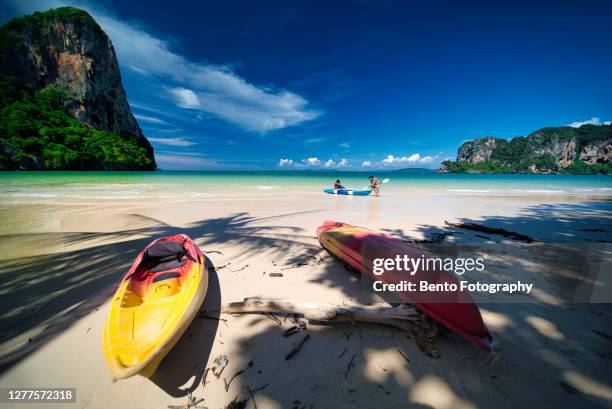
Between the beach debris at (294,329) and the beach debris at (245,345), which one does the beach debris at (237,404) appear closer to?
the beach debris at (245,345)

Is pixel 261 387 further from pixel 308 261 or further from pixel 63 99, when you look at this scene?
pixel 63 99

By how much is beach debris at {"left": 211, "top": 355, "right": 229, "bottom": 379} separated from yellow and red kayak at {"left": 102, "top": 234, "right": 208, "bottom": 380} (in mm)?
496

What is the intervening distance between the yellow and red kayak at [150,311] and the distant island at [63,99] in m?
59.5

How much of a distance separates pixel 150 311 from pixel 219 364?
3.28ft

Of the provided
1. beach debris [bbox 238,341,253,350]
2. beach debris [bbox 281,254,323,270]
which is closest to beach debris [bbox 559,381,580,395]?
beach debris [bbox 238,341,253,350]

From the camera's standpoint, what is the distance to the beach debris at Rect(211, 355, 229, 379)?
2338 mm

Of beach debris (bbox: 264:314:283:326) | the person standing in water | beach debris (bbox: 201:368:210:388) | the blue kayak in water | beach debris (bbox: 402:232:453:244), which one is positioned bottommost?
beach debris (bbox: 201:368:210:388)

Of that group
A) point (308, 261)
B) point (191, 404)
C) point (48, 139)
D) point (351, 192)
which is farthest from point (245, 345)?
point (48, 139)

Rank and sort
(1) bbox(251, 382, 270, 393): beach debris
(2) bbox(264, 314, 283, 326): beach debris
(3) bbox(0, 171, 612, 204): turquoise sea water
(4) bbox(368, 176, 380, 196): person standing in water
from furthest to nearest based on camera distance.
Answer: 1. (4) bbox(368, 176, 380, 196): person standing in water
2. (3) bbox(0, 171, 612, 204): turquoise sea water
3. (2) bbox(264, 314, 283, 326): beach debris
4. (1) bbox(251, 382, 270, 393): beach debris

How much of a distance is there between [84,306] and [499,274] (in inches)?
272

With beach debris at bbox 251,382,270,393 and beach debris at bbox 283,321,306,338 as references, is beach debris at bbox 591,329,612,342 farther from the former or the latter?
beach debris at bbox 251,382,270,393

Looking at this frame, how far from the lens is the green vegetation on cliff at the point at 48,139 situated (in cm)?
4144

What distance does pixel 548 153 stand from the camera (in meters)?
119

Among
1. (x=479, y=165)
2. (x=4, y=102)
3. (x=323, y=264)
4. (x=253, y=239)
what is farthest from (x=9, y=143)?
(x=479, y=165)
